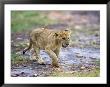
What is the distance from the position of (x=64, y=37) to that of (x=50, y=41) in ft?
0.21

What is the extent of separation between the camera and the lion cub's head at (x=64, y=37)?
1.96 m

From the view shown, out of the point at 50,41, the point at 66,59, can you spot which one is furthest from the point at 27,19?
the point at 66,59

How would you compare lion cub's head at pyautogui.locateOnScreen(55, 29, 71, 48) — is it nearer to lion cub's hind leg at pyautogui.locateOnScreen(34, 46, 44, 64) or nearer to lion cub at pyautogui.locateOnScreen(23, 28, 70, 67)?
lion cub at pyautogui.locateOnScreen(23, 28, 70, 67)

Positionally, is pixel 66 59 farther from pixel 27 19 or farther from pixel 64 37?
pixel 27 19

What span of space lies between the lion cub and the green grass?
0.12 feet

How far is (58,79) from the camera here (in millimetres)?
1950

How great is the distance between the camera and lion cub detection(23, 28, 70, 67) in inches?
77.2

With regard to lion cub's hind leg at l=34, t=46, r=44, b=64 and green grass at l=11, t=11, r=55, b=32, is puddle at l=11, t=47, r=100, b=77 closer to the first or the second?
lion cub's hind leg at l=34, t=46, r=44, b=64

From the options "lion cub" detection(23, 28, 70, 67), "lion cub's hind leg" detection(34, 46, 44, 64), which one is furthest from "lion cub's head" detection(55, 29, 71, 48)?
"lion cub's hind leg" detection(34, 46, 44, 64)

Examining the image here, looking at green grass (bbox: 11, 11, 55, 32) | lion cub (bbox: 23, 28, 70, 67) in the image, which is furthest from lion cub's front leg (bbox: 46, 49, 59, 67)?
green grass (bbox: 11, 11, 55, 32)

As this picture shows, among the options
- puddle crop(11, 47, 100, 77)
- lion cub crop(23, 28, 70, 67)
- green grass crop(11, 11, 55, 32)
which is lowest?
puddle crop(11, 47, 100, 77)

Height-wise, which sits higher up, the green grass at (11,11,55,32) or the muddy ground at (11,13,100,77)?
the green grass at (11,11,55,32)

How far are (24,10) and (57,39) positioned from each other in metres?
0.19

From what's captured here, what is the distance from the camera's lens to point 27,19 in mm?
1985
